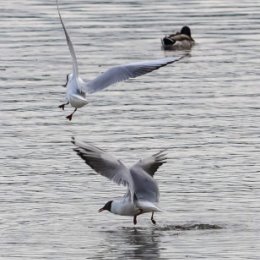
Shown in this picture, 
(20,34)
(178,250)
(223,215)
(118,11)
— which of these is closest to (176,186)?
(223,215)

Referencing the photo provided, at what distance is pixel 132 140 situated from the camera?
16.9m

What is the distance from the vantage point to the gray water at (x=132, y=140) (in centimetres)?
1248

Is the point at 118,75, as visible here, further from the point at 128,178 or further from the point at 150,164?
the point at 128,178

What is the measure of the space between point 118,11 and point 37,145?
1694cm

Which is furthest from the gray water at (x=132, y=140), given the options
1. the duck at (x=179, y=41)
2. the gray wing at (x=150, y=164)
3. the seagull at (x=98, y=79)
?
the seagull at (x=98, y=79)

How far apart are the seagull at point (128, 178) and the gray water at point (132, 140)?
9.5 inches

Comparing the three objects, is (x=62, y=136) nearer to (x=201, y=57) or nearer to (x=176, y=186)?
(x=176, y=186)

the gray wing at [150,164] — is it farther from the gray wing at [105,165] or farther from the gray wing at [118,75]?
the gray wing at [118,75]

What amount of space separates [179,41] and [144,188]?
14.5m

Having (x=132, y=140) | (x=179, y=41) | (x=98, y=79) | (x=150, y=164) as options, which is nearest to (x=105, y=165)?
(x=150, y=164)

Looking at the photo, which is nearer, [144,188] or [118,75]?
[144,188]

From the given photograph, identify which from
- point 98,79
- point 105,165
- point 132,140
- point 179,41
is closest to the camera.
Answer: point 105,165

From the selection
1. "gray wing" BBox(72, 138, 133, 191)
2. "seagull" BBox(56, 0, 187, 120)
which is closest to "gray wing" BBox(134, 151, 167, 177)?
"gray wing" BBox(72, 138, 133, 191)

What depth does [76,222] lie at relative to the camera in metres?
13.1
